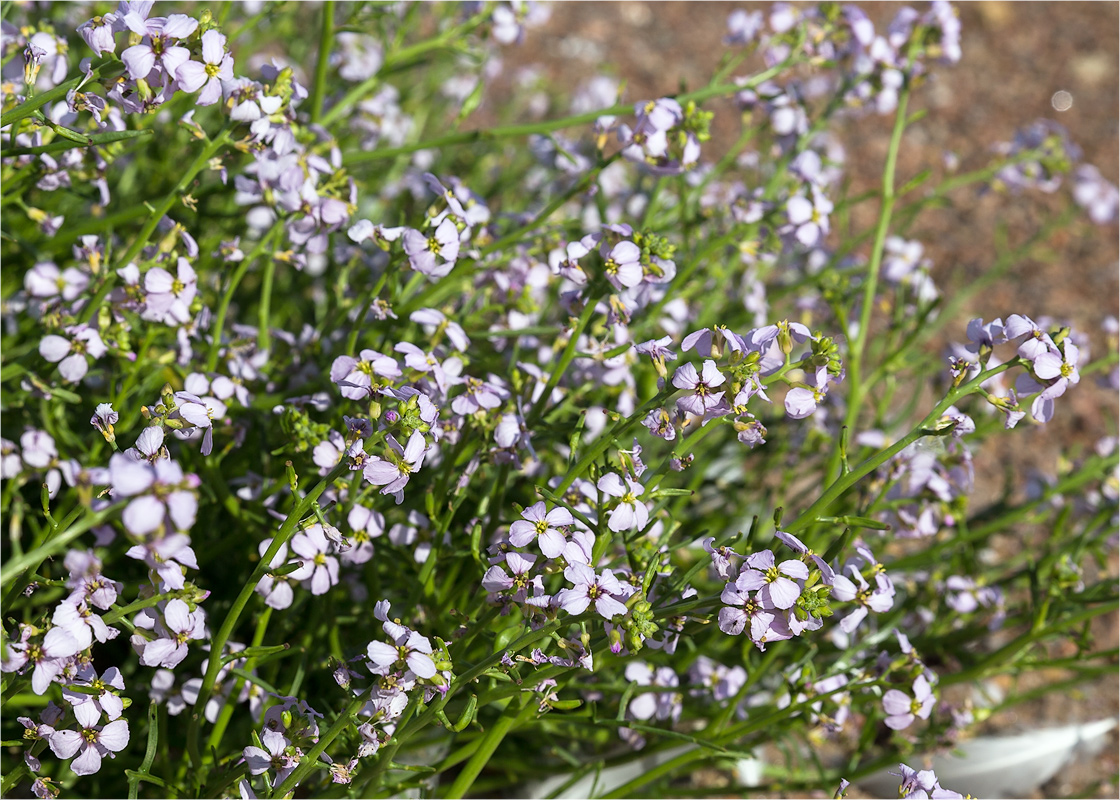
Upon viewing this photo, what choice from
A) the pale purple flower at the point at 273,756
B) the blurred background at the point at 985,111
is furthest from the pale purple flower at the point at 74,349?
the blurred background at the point at 985,111

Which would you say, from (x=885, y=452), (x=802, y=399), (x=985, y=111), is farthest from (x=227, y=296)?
(x=985, y=111)

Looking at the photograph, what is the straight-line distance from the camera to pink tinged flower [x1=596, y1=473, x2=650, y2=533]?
192cm

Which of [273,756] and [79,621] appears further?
[273,756]

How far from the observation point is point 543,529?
1897mm

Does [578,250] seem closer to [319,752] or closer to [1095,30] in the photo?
[319,752]

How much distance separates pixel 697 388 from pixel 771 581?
0.38 m

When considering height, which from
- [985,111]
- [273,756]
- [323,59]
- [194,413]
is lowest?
[985,111]

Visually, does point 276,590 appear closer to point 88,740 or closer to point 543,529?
point 88,740

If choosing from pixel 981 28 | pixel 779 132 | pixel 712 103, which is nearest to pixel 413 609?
pixel 779 132

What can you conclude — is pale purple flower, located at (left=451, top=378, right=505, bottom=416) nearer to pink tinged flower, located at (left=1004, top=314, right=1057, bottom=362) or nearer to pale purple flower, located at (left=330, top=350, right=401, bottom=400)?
pale purple flower, located at (left=330, top=350, right=401, bottom=400)

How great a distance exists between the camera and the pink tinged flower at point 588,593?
1.77 m

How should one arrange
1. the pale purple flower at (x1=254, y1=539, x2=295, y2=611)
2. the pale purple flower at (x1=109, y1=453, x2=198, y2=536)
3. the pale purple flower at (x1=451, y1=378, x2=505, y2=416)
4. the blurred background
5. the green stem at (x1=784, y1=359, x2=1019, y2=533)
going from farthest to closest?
the blurred background → the pale purple flower at (x1=451, y1=378, x2=505, y2=416) → the pale purple flower at (x1=254, y1=539, x2=295, y2=611) → the green stem at (x1=784, y1=359, x2=1019, y2=533) → the pale purple flower at (x1=109, y1=453, x2=198, y2=536)

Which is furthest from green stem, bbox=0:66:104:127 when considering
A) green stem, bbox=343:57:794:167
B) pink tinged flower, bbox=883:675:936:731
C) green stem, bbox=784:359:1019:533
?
pink tinged flower, bbox=883:675:936:731

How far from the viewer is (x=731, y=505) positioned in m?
3.63
